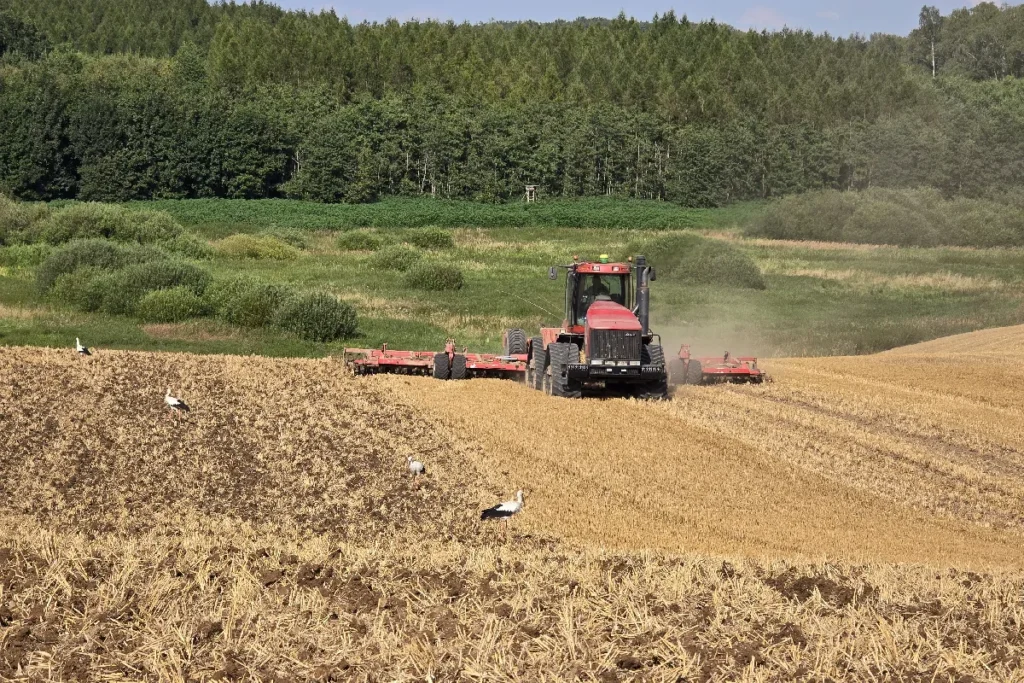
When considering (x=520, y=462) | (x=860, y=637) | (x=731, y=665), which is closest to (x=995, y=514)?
(x=520, y=462)

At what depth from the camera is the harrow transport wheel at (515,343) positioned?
26484 mm

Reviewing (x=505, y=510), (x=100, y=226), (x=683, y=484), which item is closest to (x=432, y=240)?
(x=100, y=226)

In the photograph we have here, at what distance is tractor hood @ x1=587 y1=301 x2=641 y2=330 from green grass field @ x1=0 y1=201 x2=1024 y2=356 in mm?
9293

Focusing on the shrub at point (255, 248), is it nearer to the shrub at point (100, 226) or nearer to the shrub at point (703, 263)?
the shrub at point (100, 226)

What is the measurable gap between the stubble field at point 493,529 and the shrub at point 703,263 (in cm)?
1871

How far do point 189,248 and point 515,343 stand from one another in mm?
31580

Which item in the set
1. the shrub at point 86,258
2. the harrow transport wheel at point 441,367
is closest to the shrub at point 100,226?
the shrub at point 86,258

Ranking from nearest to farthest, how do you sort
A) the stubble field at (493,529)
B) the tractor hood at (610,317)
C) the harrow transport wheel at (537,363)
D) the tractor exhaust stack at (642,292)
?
1. the stubble field at (493,529)
2. the tractor hood at (610,317)
3. the tractor exhaust stack at (642,292)
4. the harrow transport wheel at (537,363)

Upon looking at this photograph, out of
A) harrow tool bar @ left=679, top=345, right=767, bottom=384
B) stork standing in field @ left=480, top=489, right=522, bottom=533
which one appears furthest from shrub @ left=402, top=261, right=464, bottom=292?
stork standing in field @ left=480, top=489, right=522, bottom=533

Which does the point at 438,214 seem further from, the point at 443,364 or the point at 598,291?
the point at 598,291

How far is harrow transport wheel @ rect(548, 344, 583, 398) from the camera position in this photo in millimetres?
23016

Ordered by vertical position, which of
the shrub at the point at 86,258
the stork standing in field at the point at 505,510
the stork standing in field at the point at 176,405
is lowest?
the stork standing in field at the point at 176,405

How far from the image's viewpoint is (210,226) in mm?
72438

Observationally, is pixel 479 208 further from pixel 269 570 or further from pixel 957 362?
pixel 269 570
